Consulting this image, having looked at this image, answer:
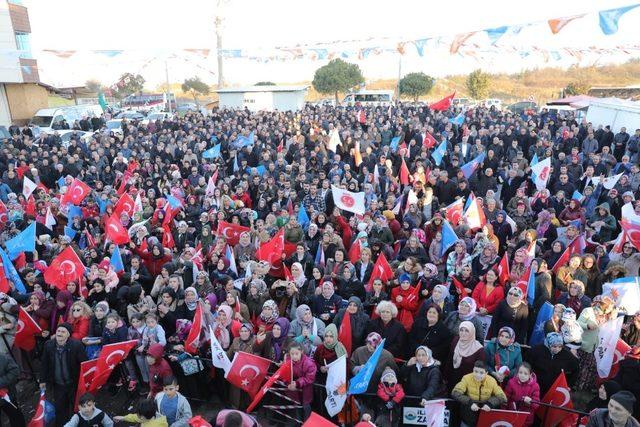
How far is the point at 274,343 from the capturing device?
5422 millimetres

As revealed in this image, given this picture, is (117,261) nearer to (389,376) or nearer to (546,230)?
(389,376)

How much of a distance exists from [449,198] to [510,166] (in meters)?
2.72

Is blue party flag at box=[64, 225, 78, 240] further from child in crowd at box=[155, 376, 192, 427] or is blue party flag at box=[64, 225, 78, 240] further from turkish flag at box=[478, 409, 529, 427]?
turkish flag at box=[478, 409, 529, 427]

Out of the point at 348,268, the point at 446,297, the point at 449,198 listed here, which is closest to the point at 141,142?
the point at 449,198

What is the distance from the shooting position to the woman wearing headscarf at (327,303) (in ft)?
19.8

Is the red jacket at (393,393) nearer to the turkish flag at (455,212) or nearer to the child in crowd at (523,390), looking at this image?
the child in crowd at (523,390)

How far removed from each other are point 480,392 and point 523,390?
1.48 ft

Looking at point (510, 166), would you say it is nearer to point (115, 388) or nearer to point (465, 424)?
point (465, 424)

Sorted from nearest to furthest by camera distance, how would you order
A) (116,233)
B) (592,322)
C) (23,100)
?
(592,322)
(116,233)
(23,100)

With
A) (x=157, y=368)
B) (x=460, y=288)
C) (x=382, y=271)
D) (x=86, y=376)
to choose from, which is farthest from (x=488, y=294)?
(x=86, y=376)

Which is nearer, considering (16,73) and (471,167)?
(471,167)

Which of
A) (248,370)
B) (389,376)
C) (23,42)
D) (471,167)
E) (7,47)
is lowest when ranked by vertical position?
(248,370)

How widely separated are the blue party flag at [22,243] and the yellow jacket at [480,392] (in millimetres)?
7380

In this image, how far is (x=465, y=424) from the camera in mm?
4770
